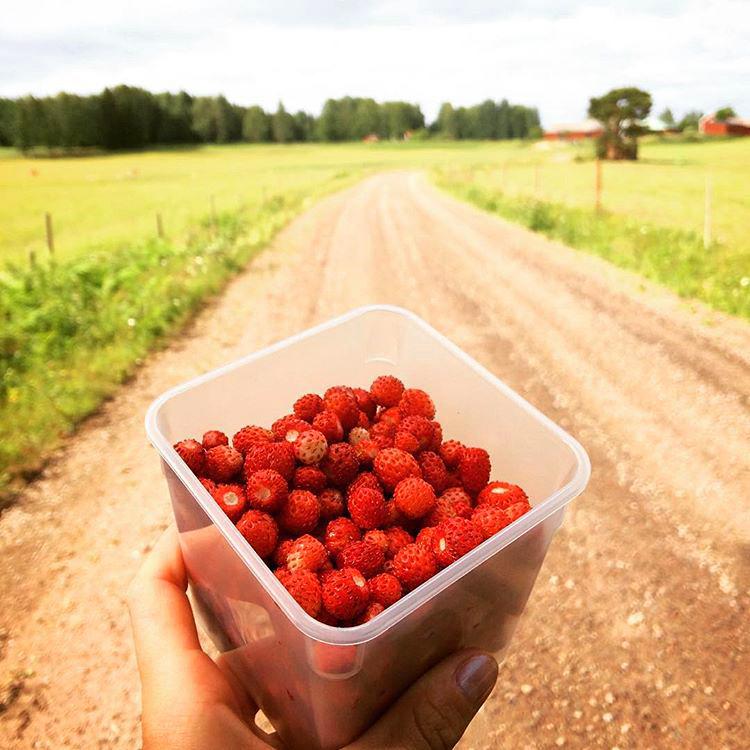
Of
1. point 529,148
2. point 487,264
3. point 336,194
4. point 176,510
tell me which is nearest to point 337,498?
point 176,510

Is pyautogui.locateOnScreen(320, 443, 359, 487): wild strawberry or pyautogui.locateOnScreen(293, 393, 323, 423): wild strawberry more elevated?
pyautogui.locateOnScreen(293, 393, 323, 423): wild strawberry

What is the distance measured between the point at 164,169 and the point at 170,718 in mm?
13676

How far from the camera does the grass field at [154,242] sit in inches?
156

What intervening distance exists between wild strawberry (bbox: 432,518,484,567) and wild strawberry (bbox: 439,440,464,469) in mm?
296

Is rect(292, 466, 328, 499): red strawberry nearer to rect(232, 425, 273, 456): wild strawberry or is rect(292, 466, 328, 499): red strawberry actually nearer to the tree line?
rect(232, 425, 273, 456): wild strawberry

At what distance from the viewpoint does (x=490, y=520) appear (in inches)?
45.9

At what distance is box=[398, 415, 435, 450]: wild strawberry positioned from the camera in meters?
1.43

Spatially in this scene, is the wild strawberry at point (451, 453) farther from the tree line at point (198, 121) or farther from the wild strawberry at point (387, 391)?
the tree line at point (198, 121)

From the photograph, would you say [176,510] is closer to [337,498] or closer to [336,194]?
[337,498]

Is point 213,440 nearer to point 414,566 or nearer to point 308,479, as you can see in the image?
point 308,479

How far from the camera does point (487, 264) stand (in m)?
7.23

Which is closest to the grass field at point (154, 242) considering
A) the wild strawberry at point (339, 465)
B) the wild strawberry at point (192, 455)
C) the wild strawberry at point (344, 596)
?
the wild strawberry at point (192, 455)

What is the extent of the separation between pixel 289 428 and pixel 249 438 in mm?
88

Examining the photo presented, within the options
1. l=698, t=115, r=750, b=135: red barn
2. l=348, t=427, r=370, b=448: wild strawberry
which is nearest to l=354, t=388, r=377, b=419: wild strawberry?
l=348, t=427, r=370, b=448: wild strawberry
